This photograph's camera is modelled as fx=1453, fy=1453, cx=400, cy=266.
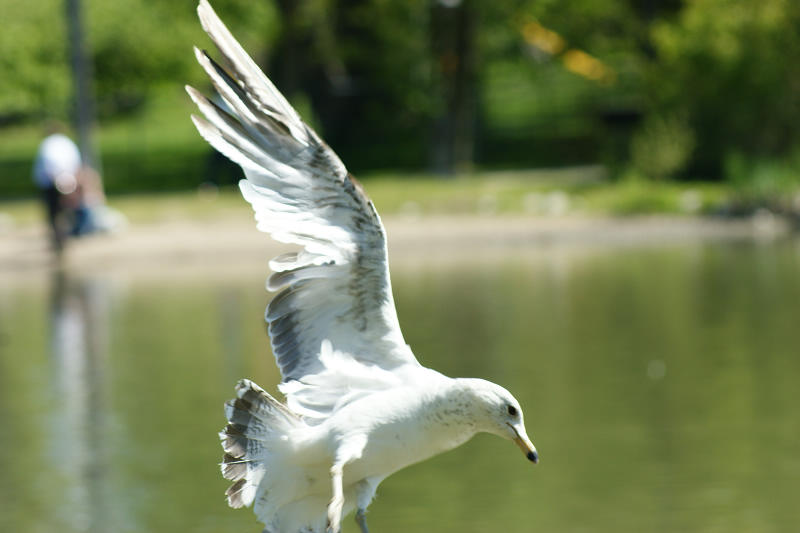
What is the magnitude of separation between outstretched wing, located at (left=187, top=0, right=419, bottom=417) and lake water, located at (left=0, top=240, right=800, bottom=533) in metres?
2.11

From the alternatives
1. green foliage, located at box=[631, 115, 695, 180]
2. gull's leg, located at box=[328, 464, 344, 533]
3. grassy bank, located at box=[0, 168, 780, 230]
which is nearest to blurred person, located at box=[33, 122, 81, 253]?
grassy bank, located at box=[0, 168, 780, 230]

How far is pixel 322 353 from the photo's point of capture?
5793 millimetres

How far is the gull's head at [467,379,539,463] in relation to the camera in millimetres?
5426

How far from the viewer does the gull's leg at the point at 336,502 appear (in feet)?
16.9

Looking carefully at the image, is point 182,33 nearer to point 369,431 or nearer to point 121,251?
point 121,251

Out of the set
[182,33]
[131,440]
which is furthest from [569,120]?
[131,440]

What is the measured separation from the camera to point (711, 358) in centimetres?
1216

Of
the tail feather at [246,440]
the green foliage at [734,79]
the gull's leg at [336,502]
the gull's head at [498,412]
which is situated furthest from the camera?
the green foliage at [734,79]

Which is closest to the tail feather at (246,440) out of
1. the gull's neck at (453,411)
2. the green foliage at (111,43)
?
the gull's neck at (453,411)

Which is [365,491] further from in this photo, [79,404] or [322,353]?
[79,404]

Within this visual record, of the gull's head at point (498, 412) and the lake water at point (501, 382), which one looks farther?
the lake water at point (501, 382)

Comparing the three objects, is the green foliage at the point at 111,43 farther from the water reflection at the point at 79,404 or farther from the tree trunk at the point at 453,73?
the water reflection at the point at 79,404

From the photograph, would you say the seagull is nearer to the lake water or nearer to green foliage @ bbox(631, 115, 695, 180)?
the lake water

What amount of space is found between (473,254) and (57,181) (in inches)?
226
